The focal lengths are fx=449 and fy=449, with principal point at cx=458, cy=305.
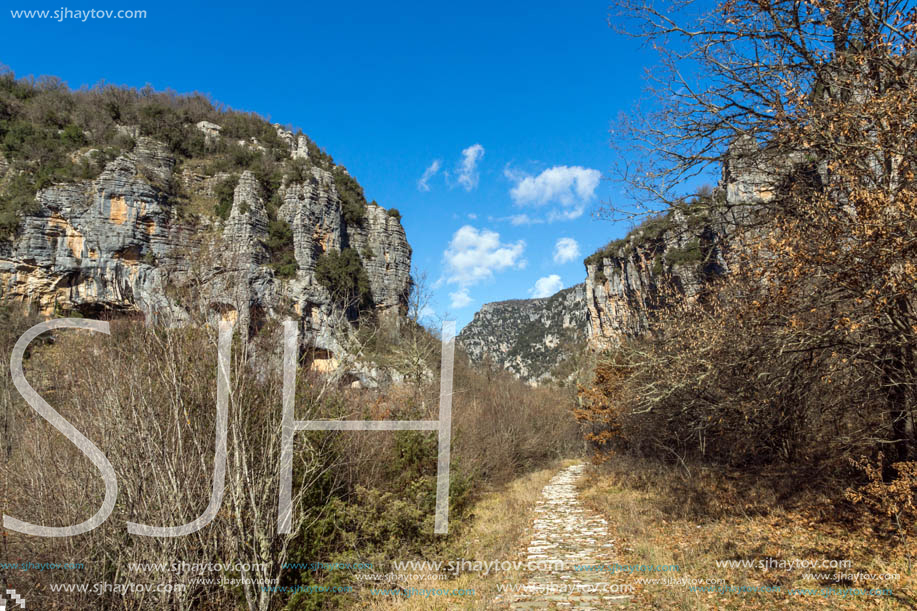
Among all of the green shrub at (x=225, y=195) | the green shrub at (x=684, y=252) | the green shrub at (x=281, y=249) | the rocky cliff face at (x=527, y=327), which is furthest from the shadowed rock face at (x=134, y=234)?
the rocky cliff face at (x=527, y=327)

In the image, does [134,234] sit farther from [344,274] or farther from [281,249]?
[344,274]

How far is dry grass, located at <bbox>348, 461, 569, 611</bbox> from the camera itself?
18.4 feet

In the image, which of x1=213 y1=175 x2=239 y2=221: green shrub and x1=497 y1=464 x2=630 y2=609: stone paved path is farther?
x1=213 y1=175 x2=239 y2=221: green shrub

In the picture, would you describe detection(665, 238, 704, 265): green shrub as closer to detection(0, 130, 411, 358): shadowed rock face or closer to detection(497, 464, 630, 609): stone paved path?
detection(497, 464, 630, 609): stone paved path

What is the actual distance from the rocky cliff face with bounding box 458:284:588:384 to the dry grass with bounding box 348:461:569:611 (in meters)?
63.7

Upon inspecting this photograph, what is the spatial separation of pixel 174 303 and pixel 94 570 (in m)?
2.95

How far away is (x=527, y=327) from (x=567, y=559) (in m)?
87.7

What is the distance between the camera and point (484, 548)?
313 inches

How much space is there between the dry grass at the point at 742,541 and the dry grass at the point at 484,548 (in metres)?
1.76

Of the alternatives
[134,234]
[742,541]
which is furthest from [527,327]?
[742,541]

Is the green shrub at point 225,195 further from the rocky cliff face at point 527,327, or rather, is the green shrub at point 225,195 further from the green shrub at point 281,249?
the rocky cliff face at point 527,327

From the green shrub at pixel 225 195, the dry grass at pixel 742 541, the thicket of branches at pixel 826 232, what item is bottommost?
the dry grass at pixel 742 541

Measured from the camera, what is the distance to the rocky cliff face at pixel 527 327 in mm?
80812

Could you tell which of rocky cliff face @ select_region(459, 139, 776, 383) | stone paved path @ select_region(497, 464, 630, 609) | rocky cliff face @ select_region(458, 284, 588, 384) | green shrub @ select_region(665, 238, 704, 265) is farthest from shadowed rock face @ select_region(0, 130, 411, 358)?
rocky cliff face @ select_region(458, 284, 588, 384)
